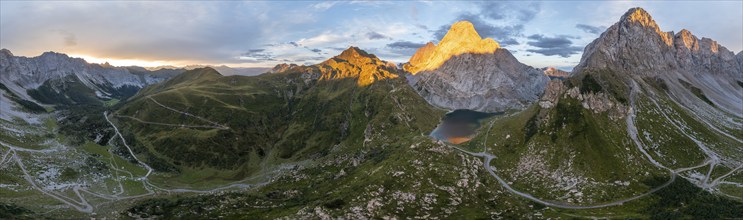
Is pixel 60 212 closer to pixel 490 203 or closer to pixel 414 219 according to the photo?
pixel 414 219

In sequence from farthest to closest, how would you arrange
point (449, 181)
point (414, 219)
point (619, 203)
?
point (449, 181)
point (619, 203)
point (414, 219)

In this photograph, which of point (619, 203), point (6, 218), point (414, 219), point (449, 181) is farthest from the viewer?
point (449, 181)

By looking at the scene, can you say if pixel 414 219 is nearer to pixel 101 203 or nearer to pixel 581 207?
pixel 581 207

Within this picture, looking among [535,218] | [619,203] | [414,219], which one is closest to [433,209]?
A: [414,219]

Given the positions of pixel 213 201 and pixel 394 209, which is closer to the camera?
pixel 394 209

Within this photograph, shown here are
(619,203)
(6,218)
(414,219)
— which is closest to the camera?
(6,218)

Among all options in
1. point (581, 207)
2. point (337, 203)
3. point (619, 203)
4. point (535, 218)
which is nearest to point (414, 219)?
point (337, 203)

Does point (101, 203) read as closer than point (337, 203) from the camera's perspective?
No

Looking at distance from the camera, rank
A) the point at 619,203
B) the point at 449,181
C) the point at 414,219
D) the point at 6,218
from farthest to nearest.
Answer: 1. the point at 449,181
2. the point at 619,203
3. the point at 414,219
4. the point at 6,218
